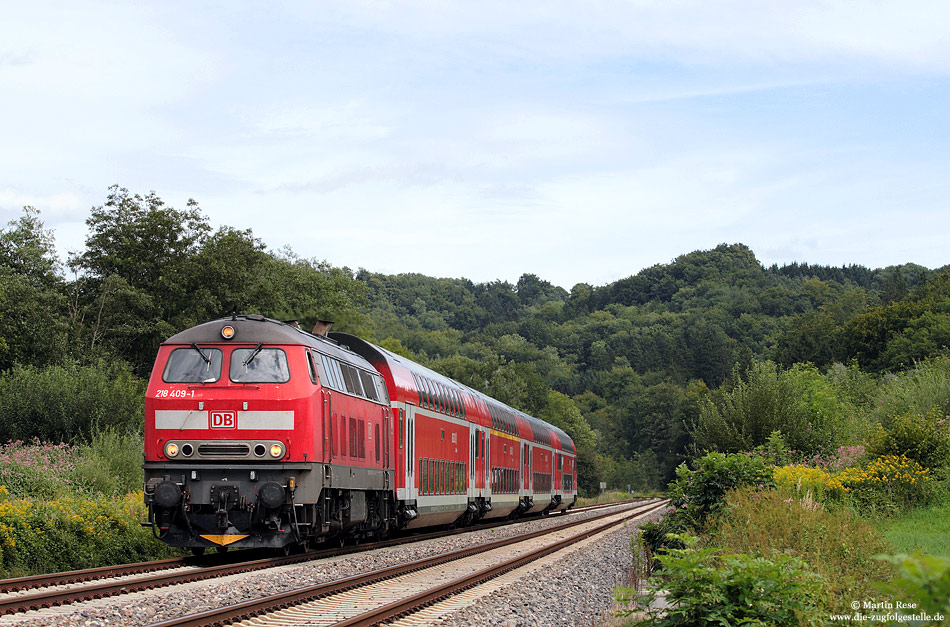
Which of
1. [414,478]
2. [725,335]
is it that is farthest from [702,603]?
[725,335]

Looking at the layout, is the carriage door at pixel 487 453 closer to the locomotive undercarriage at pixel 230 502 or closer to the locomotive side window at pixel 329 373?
the locomotive side window at pixel 329 373

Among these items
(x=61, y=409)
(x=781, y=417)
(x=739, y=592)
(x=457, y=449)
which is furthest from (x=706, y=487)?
(x=61, y=409)

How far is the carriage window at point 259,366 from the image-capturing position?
1579 cm

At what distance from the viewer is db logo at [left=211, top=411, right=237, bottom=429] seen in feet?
50.8

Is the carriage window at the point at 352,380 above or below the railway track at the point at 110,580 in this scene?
above

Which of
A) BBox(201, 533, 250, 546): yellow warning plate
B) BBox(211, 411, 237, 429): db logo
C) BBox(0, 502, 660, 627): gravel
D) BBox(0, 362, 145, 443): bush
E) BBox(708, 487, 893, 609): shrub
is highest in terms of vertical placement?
BBox(0, 362, 145, 443): bush

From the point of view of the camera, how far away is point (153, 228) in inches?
1777

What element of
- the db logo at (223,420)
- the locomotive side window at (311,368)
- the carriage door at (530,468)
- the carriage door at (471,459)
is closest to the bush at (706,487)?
the locomotive side window at (311,368)

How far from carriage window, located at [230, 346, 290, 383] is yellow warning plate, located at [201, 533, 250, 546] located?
97.4 inches

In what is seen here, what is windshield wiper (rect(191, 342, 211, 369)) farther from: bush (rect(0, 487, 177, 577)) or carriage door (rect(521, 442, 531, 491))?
carriage door (rect(521, 442, 531, 491))

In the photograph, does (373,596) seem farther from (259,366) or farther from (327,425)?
(259,366)

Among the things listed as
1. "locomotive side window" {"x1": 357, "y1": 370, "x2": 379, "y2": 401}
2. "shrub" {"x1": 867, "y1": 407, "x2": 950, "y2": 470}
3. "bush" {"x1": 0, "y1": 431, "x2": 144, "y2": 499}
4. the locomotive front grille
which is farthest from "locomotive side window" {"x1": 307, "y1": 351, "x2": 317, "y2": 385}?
"shrub" {"x1": 867, "y1": 407, "x2": 950, "y2": 470}

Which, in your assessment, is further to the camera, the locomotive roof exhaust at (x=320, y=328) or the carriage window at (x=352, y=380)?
the locomotive roof exhaust at (x=320, y=328)

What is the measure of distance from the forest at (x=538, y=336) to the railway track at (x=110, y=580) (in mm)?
10442
